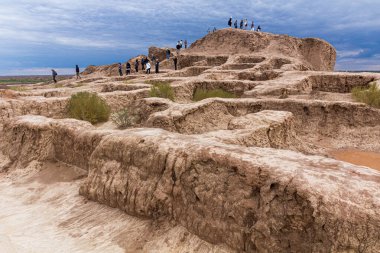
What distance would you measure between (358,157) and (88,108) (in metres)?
7.23

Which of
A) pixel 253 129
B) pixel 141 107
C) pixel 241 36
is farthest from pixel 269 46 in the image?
pixel 253 129

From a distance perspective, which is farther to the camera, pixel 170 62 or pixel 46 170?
pixel 170 62

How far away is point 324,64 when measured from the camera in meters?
28.4

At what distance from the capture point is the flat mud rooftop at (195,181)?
10.0 ft

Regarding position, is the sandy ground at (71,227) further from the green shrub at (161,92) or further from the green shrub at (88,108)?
the green shrub at (161,92)

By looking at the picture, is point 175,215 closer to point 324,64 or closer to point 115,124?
point 115,124

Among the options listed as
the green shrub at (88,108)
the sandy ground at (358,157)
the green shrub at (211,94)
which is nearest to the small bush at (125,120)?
the green shrub at (88,108)

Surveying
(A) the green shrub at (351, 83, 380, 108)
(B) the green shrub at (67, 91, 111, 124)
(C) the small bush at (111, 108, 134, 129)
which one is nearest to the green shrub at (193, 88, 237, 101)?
(B) the green shrub at (67, 91, 111, 124)

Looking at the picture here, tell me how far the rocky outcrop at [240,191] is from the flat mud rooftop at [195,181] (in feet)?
0.04

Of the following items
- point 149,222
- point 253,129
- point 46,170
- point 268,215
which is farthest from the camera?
point 46,170

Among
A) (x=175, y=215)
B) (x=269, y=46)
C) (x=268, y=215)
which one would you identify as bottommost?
(x=175, y=215)

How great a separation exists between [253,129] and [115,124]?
15.0 ft

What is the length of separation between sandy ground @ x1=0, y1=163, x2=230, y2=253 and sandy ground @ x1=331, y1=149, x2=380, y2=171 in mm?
4743

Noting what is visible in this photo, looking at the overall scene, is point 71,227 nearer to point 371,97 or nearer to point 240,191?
point 240,191
